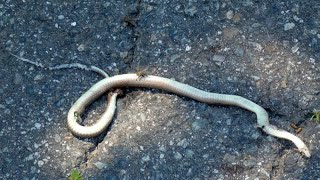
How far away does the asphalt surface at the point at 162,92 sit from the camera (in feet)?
13.4

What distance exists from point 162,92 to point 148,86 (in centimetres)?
9

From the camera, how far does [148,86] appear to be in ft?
14.5

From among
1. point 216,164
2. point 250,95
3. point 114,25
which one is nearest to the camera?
point 216,164

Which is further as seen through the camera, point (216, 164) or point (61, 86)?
point (61, 86)

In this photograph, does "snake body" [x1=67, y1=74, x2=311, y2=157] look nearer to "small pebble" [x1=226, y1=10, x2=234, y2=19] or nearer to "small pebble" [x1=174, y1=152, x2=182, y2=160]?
"small pebble" [x1=174, y1=152, x2=182, y2=160]

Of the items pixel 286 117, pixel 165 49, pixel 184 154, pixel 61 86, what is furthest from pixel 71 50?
pixel 286 117

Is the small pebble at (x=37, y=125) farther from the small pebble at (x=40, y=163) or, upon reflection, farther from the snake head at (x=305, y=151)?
the snake head at (x=305, y=151)

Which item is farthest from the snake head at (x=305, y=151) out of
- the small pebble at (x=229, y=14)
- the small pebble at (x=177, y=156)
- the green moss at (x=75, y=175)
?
the green moss at (x=75, y=175)

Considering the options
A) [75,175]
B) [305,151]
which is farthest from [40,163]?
[305,151]

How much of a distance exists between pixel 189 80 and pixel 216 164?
612 millimetres

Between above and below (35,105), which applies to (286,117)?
above

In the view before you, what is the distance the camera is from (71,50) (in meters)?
4.61

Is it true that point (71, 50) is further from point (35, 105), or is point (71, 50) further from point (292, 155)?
point (292, 155)

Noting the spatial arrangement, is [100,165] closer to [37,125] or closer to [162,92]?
[37,125]
